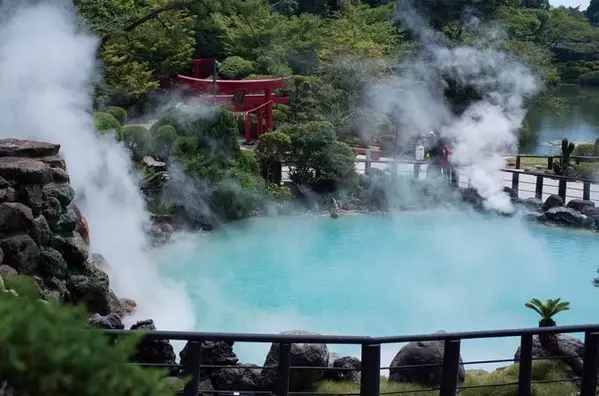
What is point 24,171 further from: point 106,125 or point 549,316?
point 549,316

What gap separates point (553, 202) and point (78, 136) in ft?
29.8

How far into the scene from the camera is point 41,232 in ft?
25.1

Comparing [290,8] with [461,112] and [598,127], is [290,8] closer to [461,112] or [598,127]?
[461,112]

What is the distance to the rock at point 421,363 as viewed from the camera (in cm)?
564

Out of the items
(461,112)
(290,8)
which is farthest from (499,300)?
(290,8)

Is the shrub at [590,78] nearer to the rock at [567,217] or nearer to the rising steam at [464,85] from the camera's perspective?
the rising steam at [464,85]

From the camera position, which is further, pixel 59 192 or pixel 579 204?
pixel 579 204

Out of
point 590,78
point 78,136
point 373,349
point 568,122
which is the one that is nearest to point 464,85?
point 568,122

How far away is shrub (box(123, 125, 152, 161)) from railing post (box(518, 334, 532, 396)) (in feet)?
33.5

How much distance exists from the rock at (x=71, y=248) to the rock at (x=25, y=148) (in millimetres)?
930

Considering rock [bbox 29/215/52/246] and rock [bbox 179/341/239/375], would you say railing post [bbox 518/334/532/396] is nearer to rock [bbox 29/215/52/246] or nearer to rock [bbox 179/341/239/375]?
rock [bbox 179/341/239/375]

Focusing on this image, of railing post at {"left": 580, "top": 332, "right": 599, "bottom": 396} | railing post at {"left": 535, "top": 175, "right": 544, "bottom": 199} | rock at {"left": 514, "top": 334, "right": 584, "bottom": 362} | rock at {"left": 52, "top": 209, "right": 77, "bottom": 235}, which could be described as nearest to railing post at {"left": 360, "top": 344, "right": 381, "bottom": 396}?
railing post at {"left": 580, "top": 332, "right": 599, "bottom": 396}

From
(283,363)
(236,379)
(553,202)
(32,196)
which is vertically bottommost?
(236,379)

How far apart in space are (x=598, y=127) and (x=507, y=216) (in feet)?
58.0
